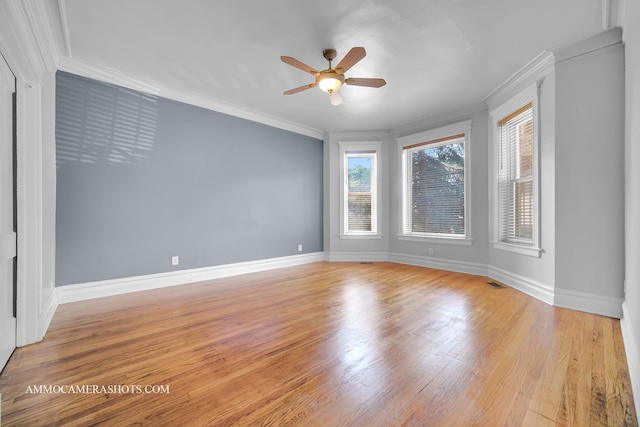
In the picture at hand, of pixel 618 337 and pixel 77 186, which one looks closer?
pixel 618 337

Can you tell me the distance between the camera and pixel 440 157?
4.90 metres

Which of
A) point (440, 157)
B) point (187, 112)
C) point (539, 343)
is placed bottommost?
point (539, 343)

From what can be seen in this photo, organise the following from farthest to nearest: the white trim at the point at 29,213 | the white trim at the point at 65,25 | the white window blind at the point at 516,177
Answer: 1. the white window blind at the point at 516,177
2. the white trim at the point at 65,25
3. the white trim at the point at 29,213

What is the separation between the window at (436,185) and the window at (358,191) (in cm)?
64

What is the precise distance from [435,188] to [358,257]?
2006 millimetres

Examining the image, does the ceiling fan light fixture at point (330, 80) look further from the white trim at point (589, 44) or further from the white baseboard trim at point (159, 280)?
the white baseboard trim at point (159, 280)

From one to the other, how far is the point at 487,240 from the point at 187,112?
4.87 metres

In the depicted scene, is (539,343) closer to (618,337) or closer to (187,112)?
(618,337)

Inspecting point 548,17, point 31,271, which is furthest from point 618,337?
point 31,271

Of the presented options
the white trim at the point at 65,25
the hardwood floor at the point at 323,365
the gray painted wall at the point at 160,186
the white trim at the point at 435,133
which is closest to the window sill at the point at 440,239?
the hardwood floor at the point at 323,365

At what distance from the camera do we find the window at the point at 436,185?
461 cm

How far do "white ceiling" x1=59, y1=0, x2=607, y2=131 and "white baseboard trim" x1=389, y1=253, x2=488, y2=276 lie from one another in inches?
104

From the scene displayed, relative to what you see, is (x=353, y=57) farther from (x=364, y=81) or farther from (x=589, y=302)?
(x=589, y=302)

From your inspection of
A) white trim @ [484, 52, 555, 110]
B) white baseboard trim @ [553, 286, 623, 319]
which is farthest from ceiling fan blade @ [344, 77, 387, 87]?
white baseboard trim @ [553, 286, 623, 319]
